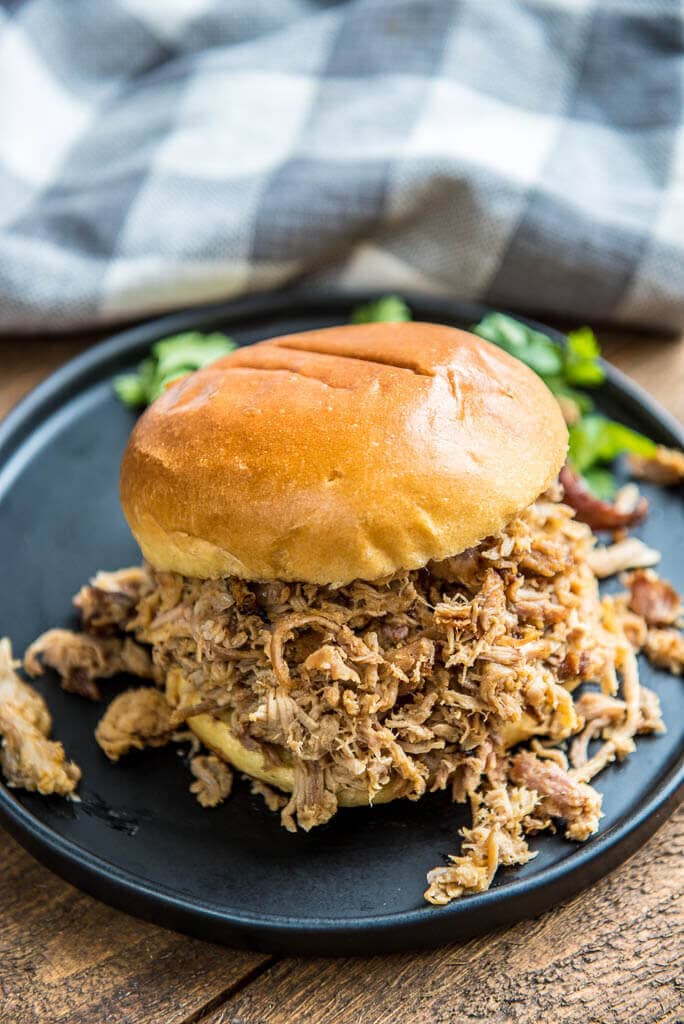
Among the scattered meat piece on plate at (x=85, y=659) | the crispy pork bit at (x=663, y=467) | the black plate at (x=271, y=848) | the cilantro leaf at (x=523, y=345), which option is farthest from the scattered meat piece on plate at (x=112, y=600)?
the crispy pork bit at (x=663, y=467)

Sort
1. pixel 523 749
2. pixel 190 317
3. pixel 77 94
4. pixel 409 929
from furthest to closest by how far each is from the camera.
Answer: pixel 77 94 < pixel 190 317 < pixel 523 749 < pixel 409 929

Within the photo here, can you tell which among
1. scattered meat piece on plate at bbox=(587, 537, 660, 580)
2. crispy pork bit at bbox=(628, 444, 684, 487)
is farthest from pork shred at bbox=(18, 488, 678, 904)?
crispy pork bit at bbox=(628, 444, 684, 487)

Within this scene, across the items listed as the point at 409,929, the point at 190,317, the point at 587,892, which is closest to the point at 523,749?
the point at 587,892

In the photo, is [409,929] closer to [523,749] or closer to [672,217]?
[523,749]

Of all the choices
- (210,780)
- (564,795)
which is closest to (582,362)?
(564,795)

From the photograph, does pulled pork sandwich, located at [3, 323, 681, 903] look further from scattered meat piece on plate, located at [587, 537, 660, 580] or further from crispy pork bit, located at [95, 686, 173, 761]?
scattered meat piece on plate, located at [587, 537, 660, 580]

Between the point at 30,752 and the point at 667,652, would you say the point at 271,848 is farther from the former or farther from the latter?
the point at 667,652

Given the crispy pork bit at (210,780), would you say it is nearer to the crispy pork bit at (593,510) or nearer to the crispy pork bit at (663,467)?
the crispy pork bit at (593,510)
